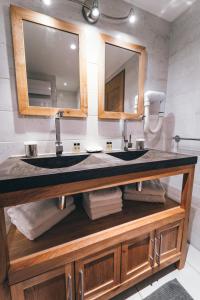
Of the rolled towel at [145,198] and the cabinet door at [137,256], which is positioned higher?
the rolled towel at [145,198]

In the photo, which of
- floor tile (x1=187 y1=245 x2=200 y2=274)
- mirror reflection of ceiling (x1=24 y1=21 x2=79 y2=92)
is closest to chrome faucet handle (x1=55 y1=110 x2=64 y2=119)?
mirror reflection of ceiling (x1=24 y1=21 x2=79 y2=92)

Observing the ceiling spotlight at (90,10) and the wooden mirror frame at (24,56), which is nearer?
the wooden mirror frame at (24,56)

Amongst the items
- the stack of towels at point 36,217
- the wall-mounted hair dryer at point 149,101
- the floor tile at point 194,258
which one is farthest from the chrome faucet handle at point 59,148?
the floor tile at point 194,258

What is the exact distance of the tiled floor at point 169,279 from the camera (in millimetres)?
843

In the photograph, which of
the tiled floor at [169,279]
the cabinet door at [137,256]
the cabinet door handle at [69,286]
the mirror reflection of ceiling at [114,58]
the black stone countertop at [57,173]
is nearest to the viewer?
the black stone countertop at [57,173]

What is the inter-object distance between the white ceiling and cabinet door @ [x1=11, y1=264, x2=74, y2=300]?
1.78 metres

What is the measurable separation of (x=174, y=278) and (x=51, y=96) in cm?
149

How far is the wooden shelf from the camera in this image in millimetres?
605

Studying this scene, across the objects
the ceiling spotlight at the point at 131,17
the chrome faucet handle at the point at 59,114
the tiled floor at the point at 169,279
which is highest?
the ceiling spotlight at the point at 131,17

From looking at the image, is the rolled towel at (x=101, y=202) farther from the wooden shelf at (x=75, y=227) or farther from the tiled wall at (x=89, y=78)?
the tiled wall at (x=89, y=78)

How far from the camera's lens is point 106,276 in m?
0.71

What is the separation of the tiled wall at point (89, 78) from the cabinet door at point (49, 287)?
2.17 feet

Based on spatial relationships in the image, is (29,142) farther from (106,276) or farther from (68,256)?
(106,276)

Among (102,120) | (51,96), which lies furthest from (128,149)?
(51,96)
